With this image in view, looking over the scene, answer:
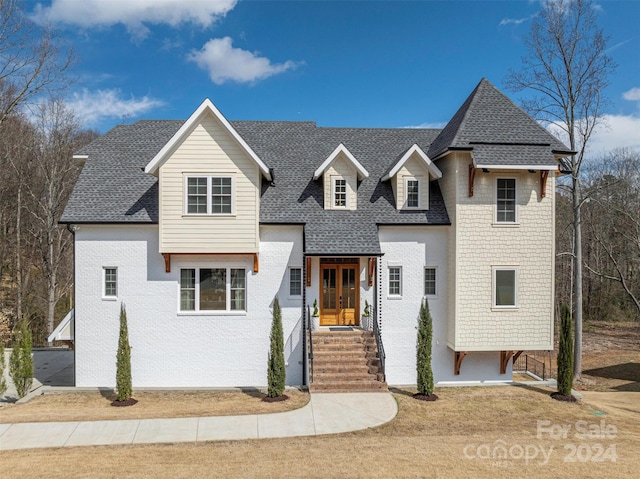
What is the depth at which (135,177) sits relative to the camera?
15828mm

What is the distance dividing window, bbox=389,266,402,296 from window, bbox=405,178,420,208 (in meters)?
2.41

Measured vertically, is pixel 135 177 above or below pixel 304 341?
above

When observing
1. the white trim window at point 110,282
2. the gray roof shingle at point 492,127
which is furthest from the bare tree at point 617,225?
the white trim window at point 110,282

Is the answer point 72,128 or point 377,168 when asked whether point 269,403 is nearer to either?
point 377,168

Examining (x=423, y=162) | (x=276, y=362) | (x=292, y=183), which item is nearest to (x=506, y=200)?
(x=423, y=162)

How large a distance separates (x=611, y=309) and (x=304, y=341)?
Result: 3418 centimetres

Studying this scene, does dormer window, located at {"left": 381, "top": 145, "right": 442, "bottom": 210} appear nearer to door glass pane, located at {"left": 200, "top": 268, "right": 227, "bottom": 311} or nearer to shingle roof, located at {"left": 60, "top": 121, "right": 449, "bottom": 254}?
shingle roof, located at {"left": 60, "top": 121, "right": 449, "bottom": 254}

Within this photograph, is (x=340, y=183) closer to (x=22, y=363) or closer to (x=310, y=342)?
(x=310, y=342)

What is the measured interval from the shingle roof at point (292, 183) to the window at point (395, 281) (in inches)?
55.2

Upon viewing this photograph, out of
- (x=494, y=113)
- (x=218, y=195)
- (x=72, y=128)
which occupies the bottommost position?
(x=218, y=195)

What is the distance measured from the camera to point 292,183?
16.2 metres

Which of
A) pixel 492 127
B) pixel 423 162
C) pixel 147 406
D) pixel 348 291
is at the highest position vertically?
pixel 492 127

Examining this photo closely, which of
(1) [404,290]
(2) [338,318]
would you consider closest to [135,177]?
(2) [338,318]

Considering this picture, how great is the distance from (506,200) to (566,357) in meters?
5.46
